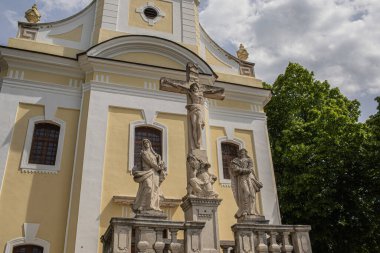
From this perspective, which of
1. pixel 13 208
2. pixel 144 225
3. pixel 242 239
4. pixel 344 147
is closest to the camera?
pixel 144 225

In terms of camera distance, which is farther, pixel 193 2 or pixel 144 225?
pixel 193 2

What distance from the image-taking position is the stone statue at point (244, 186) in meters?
8.18

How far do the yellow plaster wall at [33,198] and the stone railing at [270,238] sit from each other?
6.08 metres

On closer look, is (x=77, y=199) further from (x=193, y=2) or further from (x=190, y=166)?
(x=193, y=2)

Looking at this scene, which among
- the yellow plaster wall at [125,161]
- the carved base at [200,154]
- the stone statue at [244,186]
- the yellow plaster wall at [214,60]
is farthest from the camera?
the yellow plaster wall at [214,60]

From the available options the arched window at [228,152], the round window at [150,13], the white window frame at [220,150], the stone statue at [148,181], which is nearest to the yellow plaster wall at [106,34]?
the round window at [150,13]

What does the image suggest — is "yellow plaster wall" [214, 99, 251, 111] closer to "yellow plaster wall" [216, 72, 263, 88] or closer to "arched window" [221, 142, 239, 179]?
"yellow plaster wall" [216, 72, 263, 88]

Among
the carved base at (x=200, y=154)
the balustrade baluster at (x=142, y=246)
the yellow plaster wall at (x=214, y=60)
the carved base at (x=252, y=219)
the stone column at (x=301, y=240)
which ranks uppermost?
the yellow plaster wall at (x=214, y=60)

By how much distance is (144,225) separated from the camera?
691 cm

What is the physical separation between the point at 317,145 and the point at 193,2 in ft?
26.2

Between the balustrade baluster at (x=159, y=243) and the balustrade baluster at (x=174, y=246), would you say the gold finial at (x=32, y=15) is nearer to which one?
the balustrade baluster at (x=159, y=243)

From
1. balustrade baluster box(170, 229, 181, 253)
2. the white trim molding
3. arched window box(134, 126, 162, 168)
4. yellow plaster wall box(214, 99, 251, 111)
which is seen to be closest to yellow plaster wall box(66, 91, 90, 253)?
the white trim molding

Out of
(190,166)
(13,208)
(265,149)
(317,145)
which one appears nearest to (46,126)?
(13,208)

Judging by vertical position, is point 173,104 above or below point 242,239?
above
